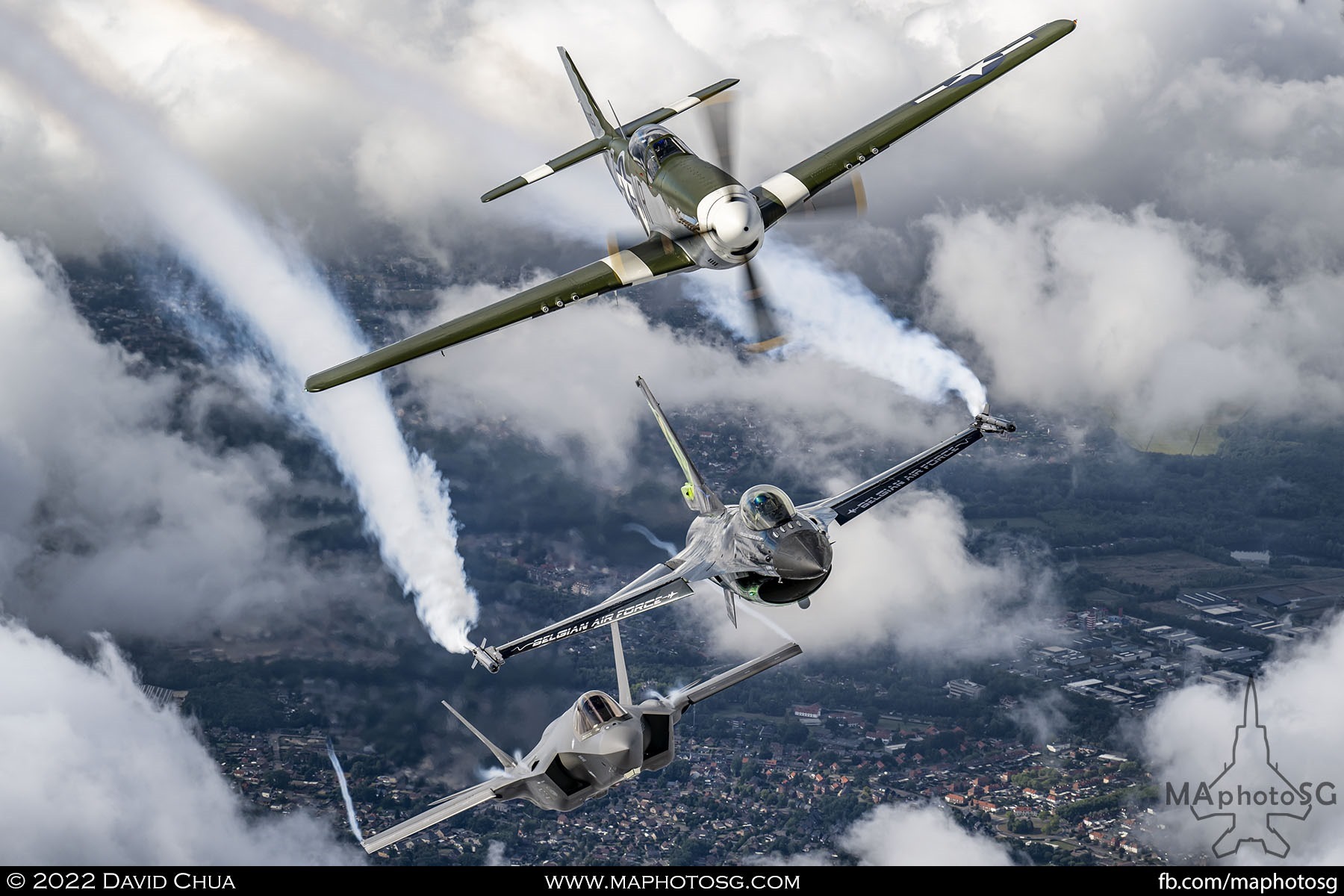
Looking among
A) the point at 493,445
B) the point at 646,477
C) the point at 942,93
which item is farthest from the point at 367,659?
the point at 942,93

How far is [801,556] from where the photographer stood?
41.0m

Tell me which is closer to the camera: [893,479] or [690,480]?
[893,479]

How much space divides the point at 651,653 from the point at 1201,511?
130 meters

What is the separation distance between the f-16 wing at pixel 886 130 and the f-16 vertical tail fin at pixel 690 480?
33.2 feet

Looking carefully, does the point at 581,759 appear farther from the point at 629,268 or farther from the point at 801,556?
the point at 629,268

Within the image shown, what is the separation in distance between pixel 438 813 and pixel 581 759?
16.8 ft

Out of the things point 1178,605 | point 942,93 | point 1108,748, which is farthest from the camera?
point 1178,605

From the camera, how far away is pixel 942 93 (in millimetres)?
51406

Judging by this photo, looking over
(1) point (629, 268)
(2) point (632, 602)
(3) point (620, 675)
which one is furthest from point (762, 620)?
(1) point (629, 268)

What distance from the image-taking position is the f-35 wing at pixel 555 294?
4338cm

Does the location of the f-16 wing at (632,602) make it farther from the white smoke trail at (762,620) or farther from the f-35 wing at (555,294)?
the f-35 wing at (555,294)

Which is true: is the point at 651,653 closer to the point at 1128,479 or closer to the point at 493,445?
the point at 493,445

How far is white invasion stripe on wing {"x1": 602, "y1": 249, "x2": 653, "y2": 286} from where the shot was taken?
4456cm

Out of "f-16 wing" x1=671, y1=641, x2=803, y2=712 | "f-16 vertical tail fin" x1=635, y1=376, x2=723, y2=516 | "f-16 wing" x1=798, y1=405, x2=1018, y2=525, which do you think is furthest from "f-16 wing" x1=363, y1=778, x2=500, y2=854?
"f-16 wing" x1=798, y1=405, x2=1018, y2=525
